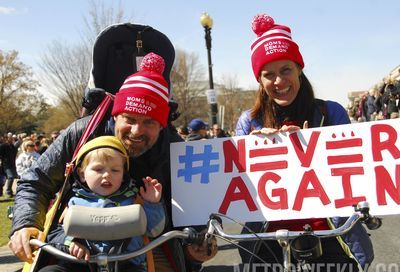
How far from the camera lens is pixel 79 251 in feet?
7.78

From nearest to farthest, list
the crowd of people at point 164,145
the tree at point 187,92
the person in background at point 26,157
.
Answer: the crowd of people at point 164,145 → the person in background at point 26,157 → the tree at point 187,92

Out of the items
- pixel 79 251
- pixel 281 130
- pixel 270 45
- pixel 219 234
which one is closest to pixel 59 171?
pixel 79 251

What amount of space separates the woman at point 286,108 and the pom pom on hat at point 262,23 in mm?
69

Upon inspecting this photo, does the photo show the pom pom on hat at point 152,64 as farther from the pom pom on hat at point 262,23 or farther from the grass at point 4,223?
the grass at point 4,223

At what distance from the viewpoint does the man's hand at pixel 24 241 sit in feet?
8.48

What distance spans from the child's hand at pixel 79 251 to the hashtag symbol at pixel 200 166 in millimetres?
857

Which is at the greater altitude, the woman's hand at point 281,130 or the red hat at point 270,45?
the red hat at point 270,45

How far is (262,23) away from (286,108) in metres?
0.59

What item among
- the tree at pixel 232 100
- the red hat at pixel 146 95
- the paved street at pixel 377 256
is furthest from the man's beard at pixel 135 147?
the tree at pixel 232 100

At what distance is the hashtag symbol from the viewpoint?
2980 mm

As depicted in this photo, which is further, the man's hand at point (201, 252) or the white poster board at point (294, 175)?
the man's hand at point (201, 252)

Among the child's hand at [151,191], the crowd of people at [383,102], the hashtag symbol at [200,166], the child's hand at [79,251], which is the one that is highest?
the crowd of people at [383,102]

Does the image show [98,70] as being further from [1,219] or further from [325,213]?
[1,219]

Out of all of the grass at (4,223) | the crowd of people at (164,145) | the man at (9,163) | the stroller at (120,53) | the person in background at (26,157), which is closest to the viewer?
the crowd of people at (164,145)
